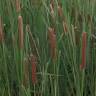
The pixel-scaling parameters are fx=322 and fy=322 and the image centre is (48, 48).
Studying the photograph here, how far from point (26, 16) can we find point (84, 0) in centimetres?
23

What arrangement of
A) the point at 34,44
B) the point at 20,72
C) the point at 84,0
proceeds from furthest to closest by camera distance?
the point at 84,0 < the point at 34,44 < the point at 20,72

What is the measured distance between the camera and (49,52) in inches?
43.1

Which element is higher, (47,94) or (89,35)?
(89,35)

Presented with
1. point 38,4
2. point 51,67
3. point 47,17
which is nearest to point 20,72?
point 51,67

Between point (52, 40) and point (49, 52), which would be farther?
point (49, 52)

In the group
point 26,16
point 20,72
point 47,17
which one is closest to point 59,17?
point 47,17

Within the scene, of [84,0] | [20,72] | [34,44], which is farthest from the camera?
[84,0]

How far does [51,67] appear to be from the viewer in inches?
41.2

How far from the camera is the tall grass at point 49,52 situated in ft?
3.26

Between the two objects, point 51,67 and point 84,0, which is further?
point 84,0

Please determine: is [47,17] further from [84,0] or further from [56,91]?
[56,91]

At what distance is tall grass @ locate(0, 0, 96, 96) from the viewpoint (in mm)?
993

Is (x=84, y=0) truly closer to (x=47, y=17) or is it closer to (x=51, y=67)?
(x=47, y=17)

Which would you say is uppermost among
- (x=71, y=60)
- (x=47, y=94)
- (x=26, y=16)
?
(x=26, y=16)
